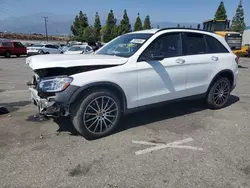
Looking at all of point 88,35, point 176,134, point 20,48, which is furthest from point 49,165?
point 88,35

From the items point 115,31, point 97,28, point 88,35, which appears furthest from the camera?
point 97,28

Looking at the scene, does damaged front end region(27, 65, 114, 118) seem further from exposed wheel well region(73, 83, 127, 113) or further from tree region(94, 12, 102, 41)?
tree region(94, 12, 102, 41)

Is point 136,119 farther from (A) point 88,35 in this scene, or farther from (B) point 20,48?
(A) point 88,35

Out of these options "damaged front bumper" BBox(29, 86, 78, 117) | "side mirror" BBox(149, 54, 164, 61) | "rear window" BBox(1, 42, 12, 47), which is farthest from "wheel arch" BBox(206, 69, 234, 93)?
"rear window" BBox(1, 42, 12, 47)

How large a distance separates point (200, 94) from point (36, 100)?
3.44m

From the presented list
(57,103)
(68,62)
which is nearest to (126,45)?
(68,62)

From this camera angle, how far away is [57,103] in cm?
374

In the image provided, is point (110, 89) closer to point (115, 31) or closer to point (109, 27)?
point (115, 31)

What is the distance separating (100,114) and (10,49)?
2320cm

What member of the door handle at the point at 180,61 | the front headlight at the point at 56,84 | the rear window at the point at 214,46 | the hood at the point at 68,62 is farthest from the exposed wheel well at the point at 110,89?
the rear window at the point at 214,46

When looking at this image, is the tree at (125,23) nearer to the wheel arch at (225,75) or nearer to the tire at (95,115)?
the wheel arch at (225,75)

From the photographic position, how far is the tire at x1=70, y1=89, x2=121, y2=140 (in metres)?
3.90

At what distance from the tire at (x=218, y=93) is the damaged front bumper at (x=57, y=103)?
3.35m

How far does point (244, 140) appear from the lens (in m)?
4.18
